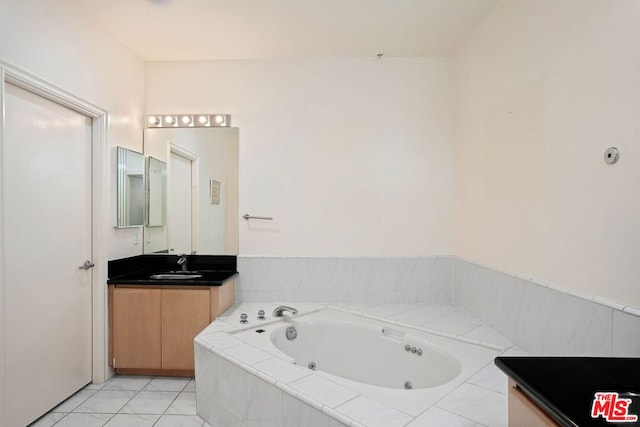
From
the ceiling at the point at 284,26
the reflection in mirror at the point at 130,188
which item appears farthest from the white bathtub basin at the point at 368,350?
the ceiling at the point at 284,26

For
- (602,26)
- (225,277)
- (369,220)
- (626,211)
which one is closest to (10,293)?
(225,277)

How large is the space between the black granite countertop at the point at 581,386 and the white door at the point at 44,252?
2.42 meters

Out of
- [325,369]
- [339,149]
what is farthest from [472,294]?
[339,149]

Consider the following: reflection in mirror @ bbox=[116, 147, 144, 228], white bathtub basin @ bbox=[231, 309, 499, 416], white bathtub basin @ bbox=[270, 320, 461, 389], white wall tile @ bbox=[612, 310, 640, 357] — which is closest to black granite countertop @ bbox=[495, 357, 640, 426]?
white wall tile @ bbox=[612, 310, 640, 357]

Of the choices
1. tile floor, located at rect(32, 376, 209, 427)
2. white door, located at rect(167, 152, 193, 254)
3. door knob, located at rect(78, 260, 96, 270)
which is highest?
white door, located at rect(167, 152, 193, 254)

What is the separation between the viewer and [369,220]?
2967mm

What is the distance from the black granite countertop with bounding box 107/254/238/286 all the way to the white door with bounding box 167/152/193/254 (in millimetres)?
127

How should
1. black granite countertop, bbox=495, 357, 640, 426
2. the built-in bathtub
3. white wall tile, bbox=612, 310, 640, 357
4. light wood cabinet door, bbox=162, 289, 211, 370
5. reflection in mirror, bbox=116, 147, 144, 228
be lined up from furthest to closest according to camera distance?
reflection in mirror, bbox=116, 147, 144, 228
light wood cabinet door, bbox=162, 289, 211, 370
the built-in bathtub
white wall tile, bbox=612, 310, 640, 357
black granite countertop, bbox=495, 357, 640, 426

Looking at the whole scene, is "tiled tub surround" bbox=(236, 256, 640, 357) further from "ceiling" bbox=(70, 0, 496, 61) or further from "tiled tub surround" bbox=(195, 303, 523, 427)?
"ceiling" bbox=(70, 0, 496, 61)

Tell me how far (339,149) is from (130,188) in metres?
1.80

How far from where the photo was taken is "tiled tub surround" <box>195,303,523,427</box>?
1.30m

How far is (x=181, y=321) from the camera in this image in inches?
99.2

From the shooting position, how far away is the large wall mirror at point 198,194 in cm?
300

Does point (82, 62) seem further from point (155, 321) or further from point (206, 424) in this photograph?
point (206, 424)
